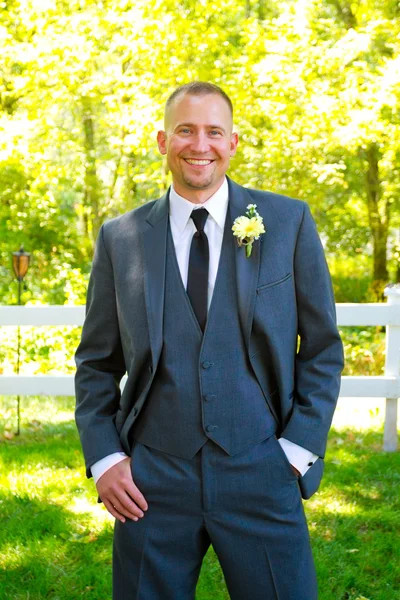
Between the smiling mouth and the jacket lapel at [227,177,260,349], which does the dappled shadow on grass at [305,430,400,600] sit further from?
the smiling mouth

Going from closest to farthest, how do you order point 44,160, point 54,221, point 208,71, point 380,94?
point 380,94, point 208,71, point 44,160, point 54,221

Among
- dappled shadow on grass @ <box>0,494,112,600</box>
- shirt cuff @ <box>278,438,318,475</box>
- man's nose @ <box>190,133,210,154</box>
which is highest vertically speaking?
man's nose @ <box>190,133,210,154</box>

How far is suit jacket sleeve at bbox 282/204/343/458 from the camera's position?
2.30m

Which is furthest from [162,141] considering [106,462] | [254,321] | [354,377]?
[354,377]

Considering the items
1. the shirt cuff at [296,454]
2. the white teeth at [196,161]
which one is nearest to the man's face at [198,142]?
the white teeth at [196,161]

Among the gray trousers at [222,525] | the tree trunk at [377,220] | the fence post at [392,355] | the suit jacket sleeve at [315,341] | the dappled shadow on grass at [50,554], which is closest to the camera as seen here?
the gray trousers at [222,525]

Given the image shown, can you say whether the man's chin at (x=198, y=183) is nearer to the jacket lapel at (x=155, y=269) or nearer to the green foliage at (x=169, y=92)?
the jacket lapel at (x=155, y=269)

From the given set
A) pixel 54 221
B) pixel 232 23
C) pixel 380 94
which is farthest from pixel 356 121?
pixel 54 221

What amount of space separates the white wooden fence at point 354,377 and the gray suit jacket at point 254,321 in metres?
3.39

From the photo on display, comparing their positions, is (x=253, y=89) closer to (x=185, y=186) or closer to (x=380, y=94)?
(x=380, y=94)

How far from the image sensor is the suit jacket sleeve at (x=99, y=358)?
7.99 ft

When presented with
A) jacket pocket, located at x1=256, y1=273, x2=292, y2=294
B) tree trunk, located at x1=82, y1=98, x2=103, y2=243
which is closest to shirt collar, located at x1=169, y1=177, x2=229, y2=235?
jacket pocket, located at x1=256, y1=273, x2=292, y2=294

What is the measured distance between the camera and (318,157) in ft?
37.8

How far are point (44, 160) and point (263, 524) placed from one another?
35.4 ft
